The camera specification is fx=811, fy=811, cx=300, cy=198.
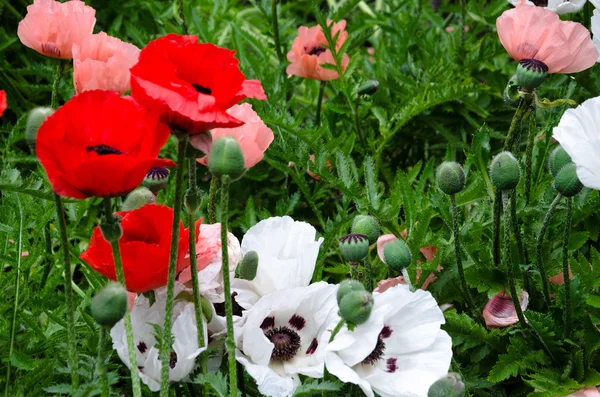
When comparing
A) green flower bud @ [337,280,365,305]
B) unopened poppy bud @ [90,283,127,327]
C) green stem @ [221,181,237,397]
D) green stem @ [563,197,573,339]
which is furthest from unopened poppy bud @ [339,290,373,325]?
green stem @ [563,197,573,339]

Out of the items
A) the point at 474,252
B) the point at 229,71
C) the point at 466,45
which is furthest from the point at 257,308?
the point at 466,45

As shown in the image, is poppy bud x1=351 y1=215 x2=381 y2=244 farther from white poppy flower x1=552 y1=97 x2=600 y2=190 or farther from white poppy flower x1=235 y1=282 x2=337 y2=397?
white poppy flower x1=552 y1=97 x2=600 y2=190

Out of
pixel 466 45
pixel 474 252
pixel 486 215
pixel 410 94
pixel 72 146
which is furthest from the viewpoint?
pixel 466 45

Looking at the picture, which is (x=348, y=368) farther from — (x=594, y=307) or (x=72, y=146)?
(x=594, y=307)

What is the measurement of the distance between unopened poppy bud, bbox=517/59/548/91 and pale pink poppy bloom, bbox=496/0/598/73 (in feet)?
0.14

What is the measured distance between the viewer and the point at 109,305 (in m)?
0.71

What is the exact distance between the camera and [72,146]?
74cm

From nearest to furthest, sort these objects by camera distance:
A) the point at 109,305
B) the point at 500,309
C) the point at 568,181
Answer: the point at 109,305 < the point at 568,181 < the point at 500,309

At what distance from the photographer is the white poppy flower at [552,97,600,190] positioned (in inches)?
32.1

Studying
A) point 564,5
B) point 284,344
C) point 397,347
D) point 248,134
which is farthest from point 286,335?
point 564,5

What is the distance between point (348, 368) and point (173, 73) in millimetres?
341

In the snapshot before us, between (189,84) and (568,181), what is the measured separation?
1.45 feet

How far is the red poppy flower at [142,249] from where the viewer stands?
0.82 m

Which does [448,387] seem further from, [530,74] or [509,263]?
[530,74]
